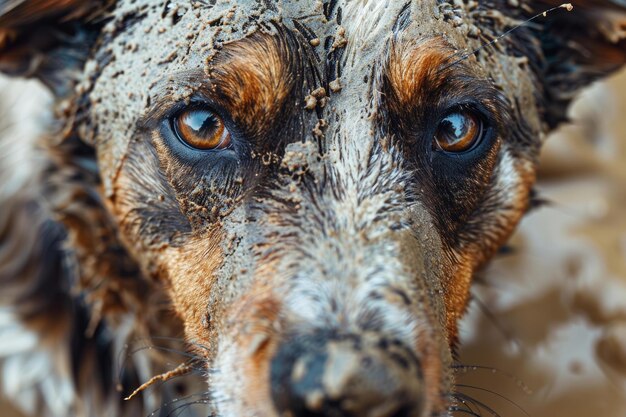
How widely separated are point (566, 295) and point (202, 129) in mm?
2567

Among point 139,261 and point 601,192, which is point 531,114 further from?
point 601,192

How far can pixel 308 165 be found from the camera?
249 cm

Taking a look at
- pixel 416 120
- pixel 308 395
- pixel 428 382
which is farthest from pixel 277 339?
pixel 416 120

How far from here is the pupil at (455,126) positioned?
2.73 m

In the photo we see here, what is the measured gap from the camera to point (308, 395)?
2049mm

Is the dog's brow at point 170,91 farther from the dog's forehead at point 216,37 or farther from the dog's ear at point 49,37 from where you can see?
the dog's ear at point 49,37

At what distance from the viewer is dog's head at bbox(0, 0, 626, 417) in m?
2.19

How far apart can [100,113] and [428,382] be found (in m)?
1.50

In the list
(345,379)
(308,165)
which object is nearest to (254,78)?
(308,165)

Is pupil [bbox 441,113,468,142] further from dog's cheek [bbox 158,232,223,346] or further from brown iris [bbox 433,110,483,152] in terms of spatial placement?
dog's cheek [bbox 158,232,223,346]

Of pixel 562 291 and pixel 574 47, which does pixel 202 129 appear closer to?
pixel 574 47

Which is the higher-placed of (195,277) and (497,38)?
(497,38)

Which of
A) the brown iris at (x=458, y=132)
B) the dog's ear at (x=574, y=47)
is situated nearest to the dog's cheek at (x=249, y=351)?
the brown iris at (x=458, y=132)

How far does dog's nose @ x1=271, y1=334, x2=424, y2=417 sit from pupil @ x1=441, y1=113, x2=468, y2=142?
893mm
